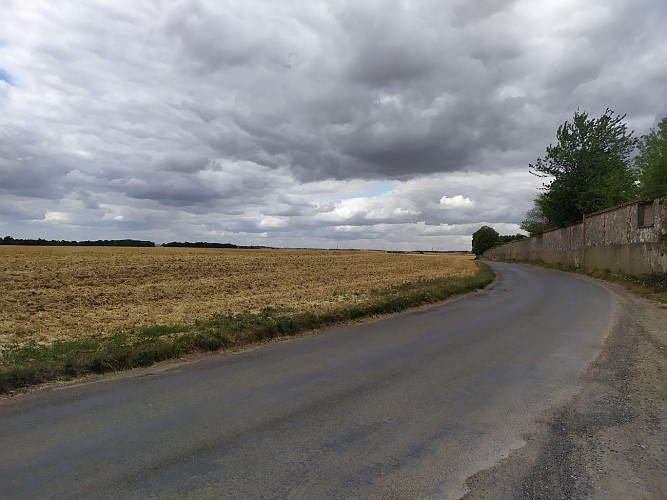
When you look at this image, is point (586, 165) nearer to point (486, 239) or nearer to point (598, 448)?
point (598, 448)

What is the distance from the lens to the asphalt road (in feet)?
12.1

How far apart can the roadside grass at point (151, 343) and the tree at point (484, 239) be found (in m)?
112

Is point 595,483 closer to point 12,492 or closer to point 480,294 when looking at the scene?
point 12,492

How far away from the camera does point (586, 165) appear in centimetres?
3919

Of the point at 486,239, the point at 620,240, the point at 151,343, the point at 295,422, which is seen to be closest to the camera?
the point at 295,422

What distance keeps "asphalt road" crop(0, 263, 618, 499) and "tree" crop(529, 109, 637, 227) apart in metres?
34.5

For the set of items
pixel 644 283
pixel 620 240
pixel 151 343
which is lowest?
pixel 151 343

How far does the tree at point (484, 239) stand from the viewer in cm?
11888

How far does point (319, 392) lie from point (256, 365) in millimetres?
1951

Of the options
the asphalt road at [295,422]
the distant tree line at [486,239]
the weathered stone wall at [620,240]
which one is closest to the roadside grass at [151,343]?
the asphalt road at [295,422]

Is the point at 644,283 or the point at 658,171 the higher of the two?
the point at 658,171

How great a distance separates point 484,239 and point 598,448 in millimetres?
122157

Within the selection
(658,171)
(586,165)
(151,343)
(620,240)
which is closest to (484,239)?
(586,165)

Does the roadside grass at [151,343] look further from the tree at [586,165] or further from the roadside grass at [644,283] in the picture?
the tree at [586,165]
